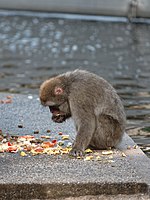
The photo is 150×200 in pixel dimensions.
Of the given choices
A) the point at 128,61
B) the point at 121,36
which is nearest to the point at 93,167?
the point at 128,61

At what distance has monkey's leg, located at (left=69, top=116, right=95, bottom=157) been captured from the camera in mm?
6336

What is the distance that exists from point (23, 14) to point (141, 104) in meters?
14.6

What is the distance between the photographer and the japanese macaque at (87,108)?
6.38m

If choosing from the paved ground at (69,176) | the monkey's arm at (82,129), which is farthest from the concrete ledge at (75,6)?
the monkey's arm at (82,129)

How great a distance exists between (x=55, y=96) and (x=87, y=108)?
1.06 feet

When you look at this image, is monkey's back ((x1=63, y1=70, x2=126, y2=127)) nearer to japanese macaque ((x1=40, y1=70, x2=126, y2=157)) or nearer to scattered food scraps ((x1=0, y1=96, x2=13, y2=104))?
japanese macaque ((x1=40, y1=70, x2=126, y2=157))

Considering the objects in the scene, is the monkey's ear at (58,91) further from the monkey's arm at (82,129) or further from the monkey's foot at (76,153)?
the monkey's foot at (76,153)

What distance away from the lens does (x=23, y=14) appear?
25000 mm

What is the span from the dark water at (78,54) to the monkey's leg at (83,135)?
3328 mm

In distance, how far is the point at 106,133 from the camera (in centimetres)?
650

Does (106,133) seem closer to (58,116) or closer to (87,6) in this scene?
(58,116)

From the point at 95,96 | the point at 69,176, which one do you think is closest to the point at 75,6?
the point at 95,96

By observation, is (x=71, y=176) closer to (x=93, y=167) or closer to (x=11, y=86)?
(x=93, y=167)

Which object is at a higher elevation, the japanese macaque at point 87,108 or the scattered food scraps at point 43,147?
the japanese macaque at point 87,108
